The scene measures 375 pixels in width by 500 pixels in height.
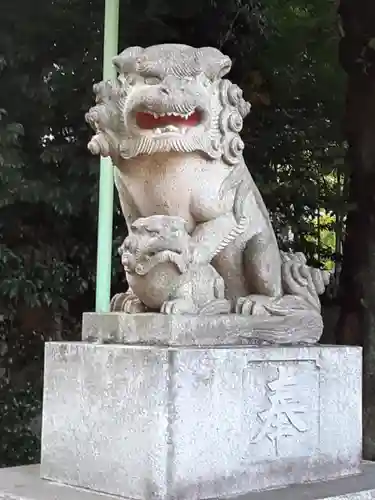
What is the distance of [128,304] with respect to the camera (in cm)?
240

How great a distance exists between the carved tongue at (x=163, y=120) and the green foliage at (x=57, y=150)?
2120 millimetres

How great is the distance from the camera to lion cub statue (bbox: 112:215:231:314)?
2250mm

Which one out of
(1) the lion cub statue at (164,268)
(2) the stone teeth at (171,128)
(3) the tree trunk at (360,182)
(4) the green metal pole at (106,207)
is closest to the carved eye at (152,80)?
(2) the stone teeth at (171,128)

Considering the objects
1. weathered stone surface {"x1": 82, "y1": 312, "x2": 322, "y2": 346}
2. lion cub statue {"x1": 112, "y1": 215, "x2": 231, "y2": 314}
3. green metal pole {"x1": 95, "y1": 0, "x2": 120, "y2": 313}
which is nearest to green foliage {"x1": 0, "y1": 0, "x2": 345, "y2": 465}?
green metal pole {"x1": 95, "y1": 0, "x2": 120, "y2": 313}

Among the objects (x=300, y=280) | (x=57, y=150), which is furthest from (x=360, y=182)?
(x=300, y=280)

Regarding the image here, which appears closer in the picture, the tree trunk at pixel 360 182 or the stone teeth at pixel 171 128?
the stone teeth at pixel 171 128

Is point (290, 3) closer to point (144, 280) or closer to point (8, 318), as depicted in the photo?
point (8, 318)

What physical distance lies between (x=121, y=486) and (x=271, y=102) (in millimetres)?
3400

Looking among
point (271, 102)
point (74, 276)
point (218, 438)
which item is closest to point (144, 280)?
point (218, 438)

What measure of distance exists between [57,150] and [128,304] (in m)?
2.33

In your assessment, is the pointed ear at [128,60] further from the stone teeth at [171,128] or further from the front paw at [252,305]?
the front paw at [252,305]

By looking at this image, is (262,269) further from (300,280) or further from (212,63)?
(212,63)

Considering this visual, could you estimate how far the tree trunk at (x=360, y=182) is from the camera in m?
4.14

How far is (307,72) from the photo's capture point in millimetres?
5207
